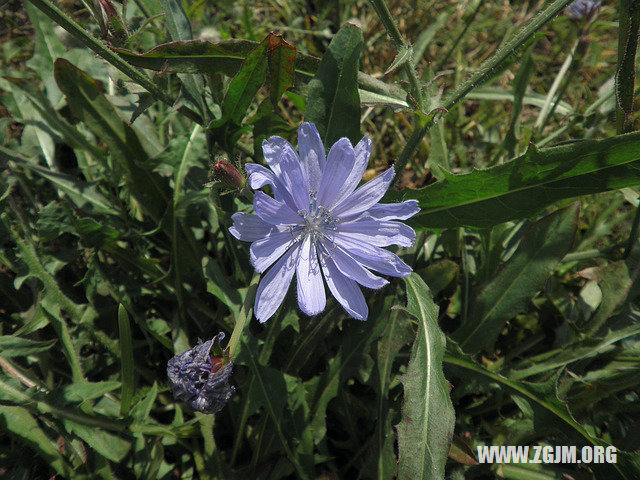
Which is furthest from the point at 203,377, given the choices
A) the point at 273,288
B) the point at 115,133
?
the point at 115,133

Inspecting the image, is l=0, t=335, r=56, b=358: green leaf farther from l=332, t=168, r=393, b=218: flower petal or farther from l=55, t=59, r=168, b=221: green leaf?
l=332, t=168, r=393, b=218: flower petal

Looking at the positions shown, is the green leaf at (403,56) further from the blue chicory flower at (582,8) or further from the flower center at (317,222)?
the blue chicory flower at (582,8)

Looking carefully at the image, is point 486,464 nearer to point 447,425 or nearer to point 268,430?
point 447,425

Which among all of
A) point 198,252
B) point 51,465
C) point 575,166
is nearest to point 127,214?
point 198,252

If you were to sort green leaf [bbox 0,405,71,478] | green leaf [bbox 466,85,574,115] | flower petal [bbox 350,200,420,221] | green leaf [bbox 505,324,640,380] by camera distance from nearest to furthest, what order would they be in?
1. flower petal [bbox 350,200,420,221]
2. green leaf [bbox 0,405,71,478]
3. green leaf [bbox 505,324,640,380]
4. green leaf [bbox 466,85,574,115]

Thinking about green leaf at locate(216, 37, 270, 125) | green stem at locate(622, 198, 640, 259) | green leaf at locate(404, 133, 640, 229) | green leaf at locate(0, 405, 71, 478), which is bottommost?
green leaf at locate(0, 405, 71, 478)

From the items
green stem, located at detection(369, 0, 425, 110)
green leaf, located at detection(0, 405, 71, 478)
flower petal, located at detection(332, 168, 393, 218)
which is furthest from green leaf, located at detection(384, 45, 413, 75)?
green leaf, located at detection(0, 405, 71, 478)

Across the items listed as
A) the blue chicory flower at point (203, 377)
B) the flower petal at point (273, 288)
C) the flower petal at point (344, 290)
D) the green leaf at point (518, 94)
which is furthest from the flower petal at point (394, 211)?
the green leaf at point (518, 94)
